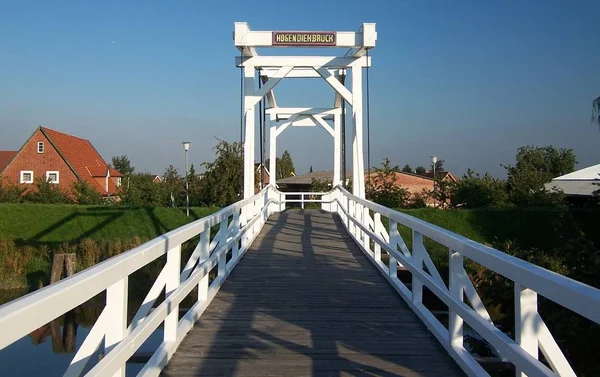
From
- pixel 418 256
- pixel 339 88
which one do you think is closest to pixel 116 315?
pixel 418 256

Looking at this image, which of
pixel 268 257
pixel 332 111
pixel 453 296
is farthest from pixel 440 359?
pixel 332 111

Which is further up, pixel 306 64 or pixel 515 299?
pixel 306 64

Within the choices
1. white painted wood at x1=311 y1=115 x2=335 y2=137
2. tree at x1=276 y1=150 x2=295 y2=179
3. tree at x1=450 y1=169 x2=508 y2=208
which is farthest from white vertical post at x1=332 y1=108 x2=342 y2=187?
tree at x1=276 y1=150 x2=295 y2=179

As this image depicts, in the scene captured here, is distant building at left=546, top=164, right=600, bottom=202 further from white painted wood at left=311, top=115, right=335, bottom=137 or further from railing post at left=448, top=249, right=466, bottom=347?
railing post at left=448, top=249, right=466, bottom=347

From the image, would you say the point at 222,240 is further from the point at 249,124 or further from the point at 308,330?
the point at 249,124

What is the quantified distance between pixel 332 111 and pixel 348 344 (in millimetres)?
15960

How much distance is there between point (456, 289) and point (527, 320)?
3.83 feet

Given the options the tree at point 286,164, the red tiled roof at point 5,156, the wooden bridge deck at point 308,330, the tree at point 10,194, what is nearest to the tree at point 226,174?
the tree at point 10,194

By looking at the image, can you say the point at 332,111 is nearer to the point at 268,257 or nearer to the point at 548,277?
the point at 268,257

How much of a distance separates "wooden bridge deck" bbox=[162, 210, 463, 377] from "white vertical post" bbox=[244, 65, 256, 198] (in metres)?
5.20

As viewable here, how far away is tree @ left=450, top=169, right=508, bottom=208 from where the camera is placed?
2836cm

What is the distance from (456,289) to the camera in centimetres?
415

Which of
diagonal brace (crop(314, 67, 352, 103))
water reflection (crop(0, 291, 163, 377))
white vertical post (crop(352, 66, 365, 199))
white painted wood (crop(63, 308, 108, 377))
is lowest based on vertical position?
water reflection (crop(0, 291, 163, 377))

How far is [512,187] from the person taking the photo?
3009 centimetres
